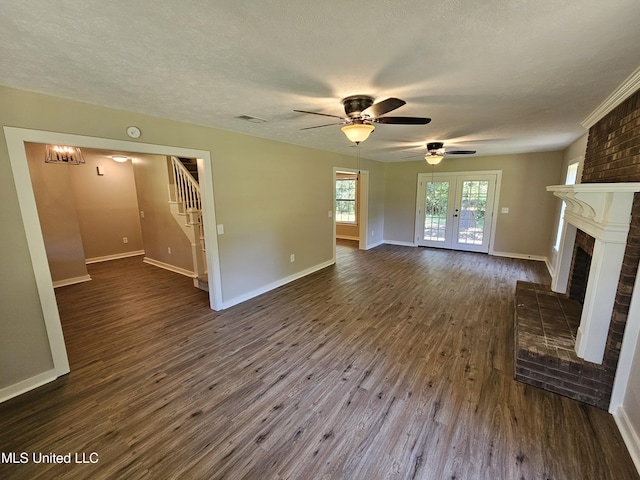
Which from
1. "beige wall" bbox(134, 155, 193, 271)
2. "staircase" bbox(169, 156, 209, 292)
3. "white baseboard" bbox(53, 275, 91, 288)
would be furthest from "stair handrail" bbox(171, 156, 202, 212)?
"white baseboard" bbox(53, 275, 91, 288)

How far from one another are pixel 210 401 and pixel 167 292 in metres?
2.88

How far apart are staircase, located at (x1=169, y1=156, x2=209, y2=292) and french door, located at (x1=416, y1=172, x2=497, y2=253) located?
5784mm

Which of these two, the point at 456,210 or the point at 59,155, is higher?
the point at 59,155

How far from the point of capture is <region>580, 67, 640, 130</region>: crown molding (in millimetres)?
1915

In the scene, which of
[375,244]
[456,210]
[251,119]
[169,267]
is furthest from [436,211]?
[169,267]

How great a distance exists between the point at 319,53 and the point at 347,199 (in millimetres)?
7532

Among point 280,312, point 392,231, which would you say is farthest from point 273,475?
point 392,231

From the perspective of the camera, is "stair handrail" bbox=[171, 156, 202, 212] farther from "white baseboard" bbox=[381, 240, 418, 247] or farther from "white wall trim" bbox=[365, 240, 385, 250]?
"white baseboard" bbox=[381, 240, 418, 247]

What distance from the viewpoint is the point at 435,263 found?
20.0 ft

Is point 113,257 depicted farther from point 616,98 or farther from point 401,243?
point 616,98

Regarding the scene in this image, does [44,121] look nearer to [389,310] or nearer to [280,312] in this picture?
[280,312]

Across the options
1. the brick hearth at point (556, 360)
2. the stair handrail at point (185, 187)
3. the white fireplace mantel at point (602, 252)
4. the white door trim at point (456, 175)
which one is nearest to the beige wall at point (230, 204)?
the stair handrail at point (185, 187)

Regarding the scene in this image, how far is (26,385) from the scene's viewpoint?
2297mm

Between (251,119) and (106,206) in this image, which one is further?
(106,206)
